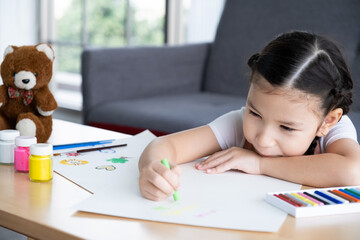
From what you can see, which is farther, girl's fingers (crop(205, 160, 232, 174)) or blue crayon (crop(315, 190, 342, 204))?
girl's fingers (crop(205, 160, 232, 174))

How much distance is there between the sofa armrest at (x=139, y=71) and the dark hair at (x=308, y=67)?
1.27 m

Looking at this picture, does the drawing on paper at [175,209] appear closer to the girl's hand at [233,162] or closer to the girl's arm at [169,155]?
the girl's arm at [169,155]

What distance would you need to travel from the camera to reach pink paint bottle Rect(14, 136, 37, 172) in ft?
3.14

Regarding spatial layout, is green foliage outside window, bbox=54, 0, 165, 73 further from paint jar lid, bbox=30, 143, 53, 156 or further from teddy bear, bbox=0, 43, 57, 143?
paint jar lid, bbox=30, 143, 53, 156

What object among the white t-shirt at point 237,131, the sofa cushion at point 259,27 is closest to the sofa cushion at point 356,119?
the sofa cushion at point 259,27

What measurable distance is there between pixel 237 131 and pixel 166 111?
866mm

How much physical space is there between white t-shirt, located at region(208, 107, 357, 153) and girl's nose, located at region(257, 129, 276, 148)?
172 millimetres

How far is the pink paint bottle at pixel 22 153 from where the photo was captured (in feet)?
3.14

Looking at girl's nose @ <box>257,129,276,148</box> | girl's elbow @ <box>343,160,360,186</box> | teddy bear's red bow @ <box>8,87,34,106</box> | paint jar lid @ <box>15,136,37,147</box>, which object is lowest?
girl's elbow @ <box>343,160,360,186</box>

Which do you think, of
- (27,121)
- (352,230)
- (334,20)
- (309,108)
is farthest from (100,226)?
(334,20)

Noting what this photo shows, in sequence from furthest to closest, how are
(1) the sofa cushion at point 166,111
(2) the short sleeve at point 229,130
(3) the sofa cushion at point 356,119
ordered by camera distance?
(1) the sofa cushion at point 166,111 < (3) the sofa cushion at point 356,119 < (2) the short sleeve at point 229,130

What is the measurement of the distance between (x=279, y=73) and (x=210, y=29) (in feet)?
7.08

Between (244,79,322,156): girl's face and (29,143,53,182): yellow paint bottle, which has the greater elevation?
(244,79,322,156): girl's face

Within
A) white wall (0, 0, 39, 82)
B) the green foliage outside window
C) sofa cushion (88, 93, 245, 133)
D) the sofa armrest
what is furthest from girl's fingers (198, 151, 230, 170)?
white wall (0, 0, 39, 82)
